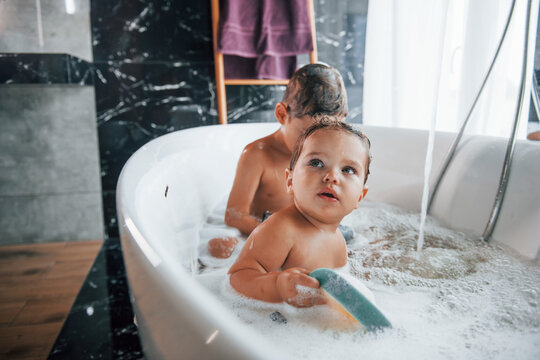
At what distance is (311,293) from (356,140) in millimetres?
307

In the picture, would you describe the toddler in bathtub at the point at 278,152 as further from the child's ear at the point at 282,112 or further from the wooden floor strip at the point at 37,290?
the wooden floor strip at the point at 37,290

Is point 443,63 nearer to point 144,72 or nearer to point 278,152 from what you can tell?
point 278,152

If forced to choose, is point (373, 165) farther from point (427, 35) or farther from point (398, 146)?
point (427, 35)

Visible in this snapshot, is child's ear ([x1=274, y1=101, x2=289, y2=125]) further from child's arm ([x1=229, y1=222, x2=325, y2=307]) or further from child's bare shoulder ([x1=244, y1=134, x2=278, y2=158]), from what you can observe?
child's arm ([x1=229, y1=222, x2=325, y2=307])

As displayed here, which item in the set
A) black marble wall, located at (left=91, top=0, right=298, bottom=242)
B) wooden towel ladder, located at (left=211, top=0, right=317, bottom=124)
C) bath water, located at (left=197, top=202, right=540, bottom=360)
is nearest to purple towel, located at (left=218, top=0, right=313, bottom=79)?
wooden towel ladder, located at (left=211, top=0, right=317, bottom=124)

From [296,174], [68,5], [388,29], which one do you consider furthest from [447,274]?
[68,5]

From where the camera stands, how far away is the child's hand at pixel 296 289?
0.58 metres

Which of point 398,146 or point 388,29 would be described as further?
point 388,29

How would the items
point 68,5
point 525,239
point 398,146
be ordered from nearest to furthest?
point 525,239 → point 398,146 → point 68,5

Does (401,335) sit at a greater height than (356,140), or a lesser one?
lesser

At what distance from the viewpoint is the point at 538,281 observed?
82 centimetres

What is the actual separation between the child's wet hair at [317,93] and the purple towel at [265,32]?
974 millimetres

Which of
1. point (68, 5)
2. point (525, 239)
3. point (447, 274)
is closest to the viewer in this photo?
point (447, 274)

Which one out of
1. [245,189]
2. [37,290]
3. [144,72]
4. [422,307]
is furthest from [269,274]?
[144,72]
